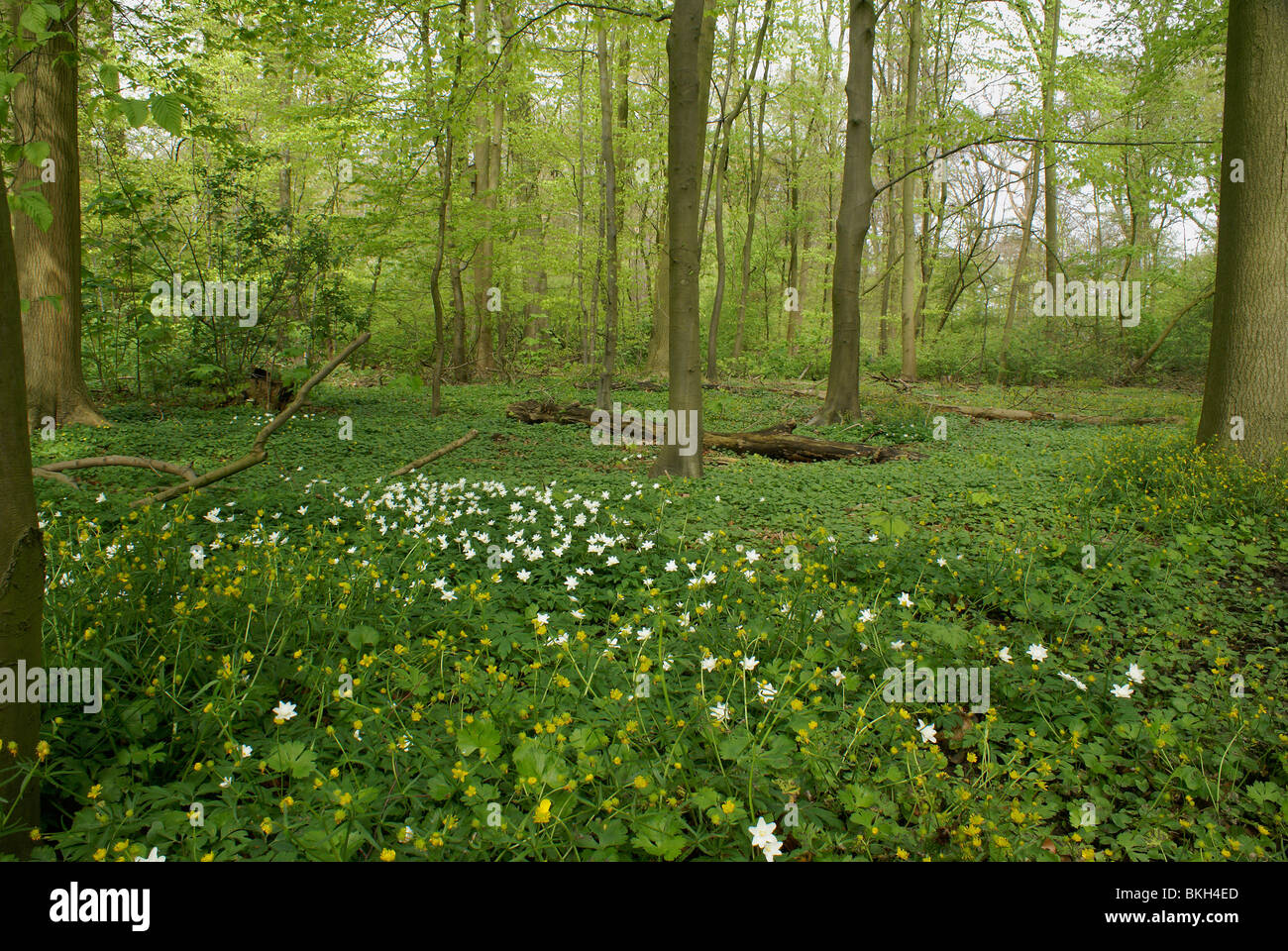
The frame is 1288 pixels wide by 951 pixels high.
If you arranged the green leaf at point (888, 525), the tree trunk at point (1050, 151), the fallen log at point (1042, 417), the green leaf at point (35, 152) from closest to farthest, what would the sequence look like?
the green leaf at point (35, 152) < the green leaf at point (888, 525) < the fallen log at point (1042, 417) < the tree trunk at point (1050, 151)

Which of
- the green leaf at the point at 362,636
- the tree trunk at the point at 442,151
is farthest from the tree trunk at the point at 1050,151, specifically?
the green leaf at the point at 362,636

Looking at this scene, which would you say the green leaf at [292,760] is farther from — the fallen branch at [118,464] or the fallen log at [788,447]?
the fallen log at [788,447]

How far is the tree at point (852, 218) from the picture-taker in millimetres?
10031

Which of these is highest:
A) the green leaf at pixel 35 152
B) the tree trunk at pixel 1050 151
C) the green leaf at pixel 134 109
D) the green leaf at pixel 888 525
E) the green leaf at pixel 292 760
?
the tree trunk at pixel 1050 151

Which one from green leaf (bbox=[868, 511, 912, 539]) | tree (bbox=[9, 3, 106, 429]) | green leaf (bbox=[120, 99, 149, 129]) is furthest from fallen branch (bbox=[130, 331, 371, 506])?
tree (bbox=[9, 3, 106, 429])

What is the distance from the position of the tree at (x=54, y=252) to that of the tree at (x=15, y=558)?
7.98 metres

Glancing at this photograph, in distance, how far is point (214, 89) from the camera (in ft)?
60.3

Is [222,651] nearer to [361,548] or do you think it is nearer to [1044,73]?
[361,548]

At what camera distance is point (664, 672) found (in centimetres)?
274

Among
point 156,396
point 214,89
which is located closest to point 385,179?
point 156,396

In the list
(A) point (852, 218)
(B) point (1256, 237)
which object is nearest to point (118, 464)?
(B) point (1256, 237)
